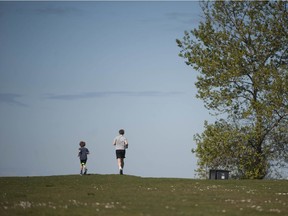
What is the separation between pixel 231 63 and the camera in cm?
5581

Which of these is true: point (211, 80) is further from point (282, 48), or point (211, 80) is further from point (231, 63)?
point (282, 48)

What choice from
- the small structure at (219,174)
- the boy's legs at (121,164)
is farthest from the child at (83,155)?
the small structure at (219,174)

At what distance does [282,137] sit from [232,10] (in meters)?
12.8

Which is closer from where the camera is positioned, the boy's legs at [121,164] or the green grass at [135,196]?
the green grass at [135,196]

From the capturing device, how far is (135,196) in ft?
97.2

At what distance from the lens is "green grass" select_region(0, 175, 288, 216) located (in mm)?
23266

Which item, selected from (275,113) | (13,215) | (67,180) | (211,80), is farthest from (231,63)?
(13,215)

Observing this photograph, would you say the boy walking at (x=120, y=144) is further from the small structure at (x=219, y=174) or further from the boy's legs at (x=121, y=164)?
the small structure at (x=219, y=174)

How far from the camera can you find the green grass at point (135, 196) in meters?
23.3

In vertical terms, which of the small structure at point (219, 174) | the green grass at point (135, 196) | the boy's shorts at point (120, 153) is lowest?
the green grass at point (135, 196)

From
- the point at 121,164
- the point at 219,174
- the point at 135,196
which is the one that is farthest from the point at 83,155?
the point at 135,196

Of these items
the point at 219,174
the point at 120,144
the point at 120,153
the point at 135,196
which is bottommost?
the point at 135,196

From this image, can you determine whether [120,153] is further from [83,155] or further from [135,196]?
[135,196]

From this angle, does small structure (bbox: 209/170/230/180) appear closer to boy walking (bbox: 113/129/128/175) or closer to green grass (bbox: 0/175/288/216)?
green grass (bbox: 0/175/288/216)
